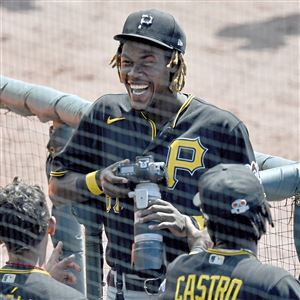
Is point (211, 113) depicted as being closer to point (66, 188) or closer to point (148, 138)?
point (148, 138)

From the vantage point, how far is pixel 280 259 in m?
5.02

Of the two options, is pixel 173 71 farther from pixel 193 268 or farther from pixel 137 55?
pixel 193 268

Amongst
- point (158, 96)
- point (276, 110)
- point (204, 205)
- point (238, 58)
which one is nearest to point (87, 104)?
point (158, 96)

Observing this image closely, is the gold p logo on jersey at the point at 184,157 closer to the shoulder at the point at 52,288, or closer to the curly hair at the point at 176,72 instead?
the curly hair at the point at 176,72

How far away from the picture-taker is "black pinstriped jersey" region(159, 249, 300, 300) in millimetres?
3244

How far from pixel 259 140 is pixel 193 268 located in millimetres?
5643

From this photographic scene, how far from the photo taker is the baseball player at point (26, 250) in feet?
11.5

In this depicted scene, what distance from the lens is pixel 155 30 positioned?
161 inches

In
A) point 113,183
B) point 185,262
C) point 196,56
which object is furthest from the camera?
point 196,56

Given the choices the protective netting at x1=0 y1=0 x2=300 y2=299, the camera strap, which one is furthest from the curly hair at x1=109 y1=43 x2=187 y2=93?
the protective netting at x1=0 y1=0 x2=300 y2=299

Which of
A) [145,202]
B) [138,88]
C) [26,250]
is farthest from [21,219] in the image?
[138,88]

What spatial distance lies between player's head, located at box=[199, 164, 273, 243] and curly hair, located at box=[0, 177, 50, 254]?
0.51 m

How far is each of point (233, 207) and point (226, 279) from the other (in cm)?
20

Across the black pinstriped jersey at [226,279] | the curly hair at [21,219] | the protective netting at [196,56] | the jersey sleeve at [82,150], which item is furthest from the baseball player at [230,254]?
the protective netting at [196,56]
